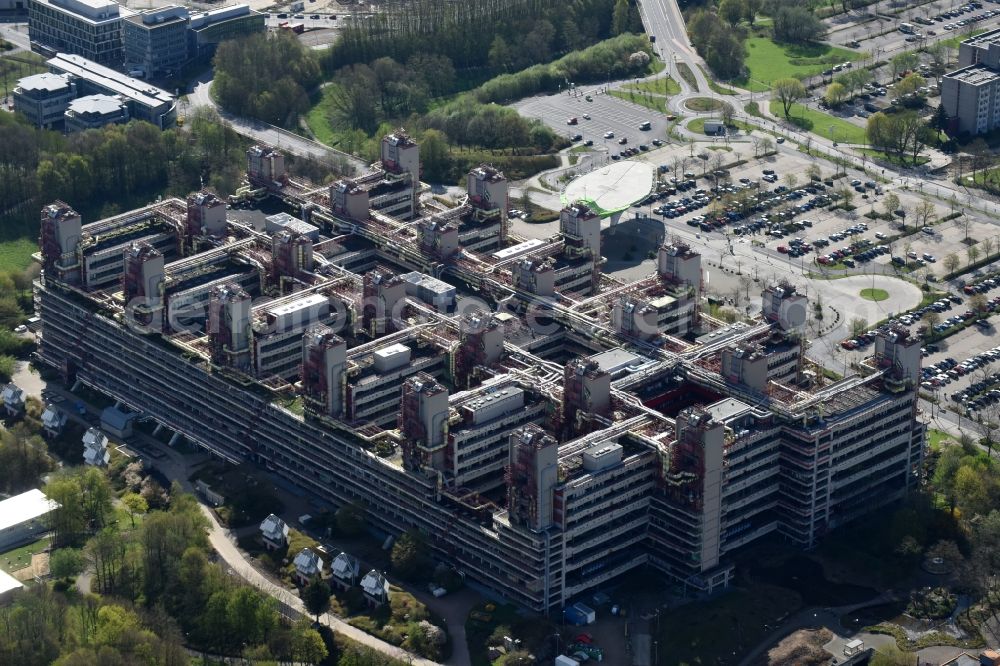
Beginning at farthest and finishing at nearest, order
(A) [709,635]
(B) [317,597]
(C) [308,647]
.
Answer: (B) [317,597]
(A) [709,635]
(C) [308,647]

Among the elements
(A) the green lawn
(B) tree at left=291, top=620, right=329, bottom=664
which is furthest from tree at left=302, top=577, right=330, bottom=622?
(A) the green lawn

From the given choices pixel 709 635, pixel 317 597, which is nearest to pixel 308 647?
pixel 317 597

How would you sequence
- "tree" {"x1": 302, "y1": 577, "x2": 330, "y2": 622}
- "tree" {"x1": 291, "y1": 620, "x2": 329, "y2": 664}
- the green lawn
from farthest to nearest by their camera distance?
"tree" {"x1": 302, "y1": 577, "x2": 330, "y2": 622} → the green lawn → "tree" {"x1": 291, "y1": 620, "x2": 329, "y2": 664}

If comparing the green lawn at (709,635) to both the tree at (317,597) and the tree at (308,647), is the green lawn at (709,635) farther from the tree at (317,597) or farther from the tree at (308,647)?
the tree at (317,597)

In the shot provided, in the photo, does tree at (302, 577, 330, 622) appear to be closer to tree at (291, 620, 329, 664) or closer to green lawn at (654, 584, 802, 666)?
tree at (291, 620, 329, 664)

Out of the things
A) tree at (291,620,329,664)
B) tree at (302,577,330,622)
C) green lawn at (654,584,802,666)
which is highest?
tree at (302,577,330,622)

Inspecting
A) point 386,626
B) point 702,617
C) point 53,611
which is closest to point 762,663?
point 702,617

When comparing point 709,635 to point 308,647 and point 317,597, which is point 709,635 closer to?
point 317,597

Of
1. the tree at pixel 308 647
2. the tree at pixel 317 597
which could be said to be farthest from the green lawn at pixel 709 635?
the tree at pixel 317 597
